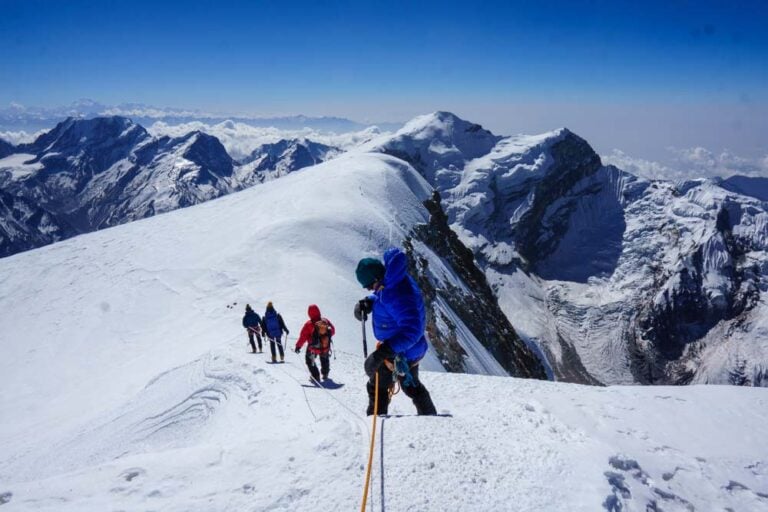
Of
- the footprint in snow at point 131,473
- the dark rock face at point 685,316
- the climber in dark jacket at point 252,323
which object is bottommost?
the dark rock face at point 685,316

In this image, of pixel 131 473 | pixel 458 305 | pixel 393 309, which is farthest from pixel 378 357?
pixel 458 305

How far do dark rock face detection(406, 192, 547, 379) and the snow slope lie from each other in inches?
376

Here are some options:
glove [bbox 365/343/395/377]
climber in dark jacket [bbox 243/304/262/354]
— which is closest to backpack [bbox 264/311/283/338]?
climber in dark jacket [bbox 243/304/262/354]

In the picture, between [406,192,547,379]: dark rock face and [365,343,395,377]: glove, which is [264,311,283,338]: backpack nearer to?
[365,343,395,377]: glove

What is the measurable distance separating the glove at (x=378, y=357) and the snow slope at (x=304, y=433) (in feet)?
2.92

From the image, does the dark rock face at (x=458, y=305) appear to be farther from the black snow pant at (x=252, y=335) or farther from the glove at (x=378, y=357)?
the glove at (x=378, y=357)

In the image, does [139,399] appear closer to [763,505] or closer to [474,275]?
[763,505]

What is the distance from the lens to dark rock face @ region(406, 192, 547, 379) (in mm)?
35219

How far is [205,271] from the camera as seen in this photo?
104 ft

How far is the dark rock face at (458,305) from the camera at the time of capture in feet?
116

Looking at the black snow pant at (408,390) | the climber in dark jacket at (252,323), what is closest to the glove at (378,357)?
the black snow pant at (408,390)

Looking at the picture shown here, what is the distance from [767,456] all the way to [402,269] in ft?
21.4

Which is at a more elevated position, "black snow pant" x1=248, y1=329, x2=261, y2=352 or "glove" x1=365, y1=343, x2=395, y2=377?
"glove" x1=365, y1=343, x2=395, y2=377

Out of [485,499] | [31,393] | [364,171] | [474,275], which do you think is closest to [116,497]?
[485,499]
